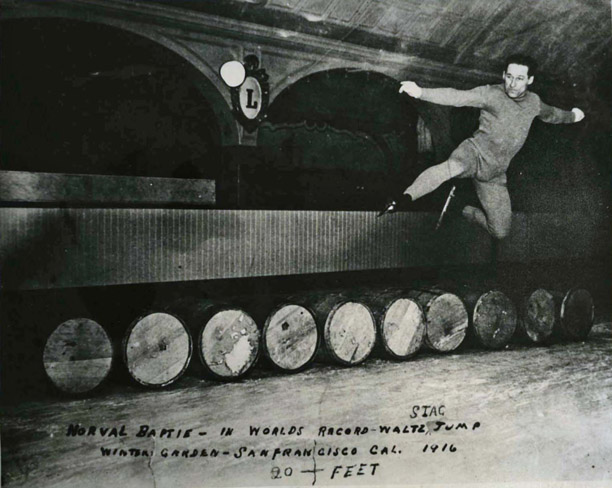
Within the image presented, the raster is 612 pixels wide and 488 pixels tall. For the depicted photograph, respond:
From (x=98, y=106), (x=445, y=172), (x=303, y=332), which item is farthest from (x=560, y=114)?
(x=98, y=106)

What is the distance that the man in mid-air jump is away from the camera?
5.56m

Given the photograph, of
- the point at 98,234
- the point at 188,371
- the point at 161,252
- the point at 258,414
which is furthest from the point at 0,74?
the point at 258,414

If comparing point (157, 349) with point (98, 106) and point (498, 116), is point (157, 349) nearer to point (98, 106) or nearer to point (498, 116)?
point (98, 106)

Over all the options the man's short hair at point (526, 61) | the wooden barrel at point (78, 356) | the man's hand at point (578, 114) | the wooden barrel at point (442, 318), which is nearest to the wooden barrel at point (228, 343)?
the wooden barrel at point (78, 356)

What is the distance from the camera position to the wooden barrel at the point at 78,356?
398 centimetres

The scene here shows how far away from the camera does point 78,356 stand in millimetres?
4066

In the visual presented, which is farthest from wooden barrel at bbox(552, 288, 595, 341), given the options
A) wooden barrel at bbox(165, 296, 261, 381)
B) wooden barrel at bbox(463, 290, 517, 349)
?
wooden barrel at bbox(165, 296, 261, 381)

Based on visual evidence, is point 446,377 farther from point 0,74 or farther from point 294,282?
point 0,74

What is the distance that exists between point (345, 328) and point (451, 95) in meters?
2.27

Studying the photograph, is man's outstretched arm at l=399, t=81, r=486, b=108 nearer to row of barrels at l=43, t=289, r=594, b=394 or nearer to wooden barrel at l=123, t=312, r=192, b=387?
row of barrels at l=43, t=289, r=594, b=394

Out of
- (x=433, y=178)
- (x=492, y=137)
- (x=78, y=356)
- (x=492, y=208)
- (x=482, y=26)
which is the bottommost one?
(x=78, y=356)

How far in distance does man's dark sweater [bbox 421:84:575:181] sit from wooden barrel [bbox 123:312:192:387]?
2968 millimetres

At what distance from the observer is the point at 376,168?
817cm

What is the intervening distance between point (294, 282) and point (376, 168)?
A: 10.4ft
